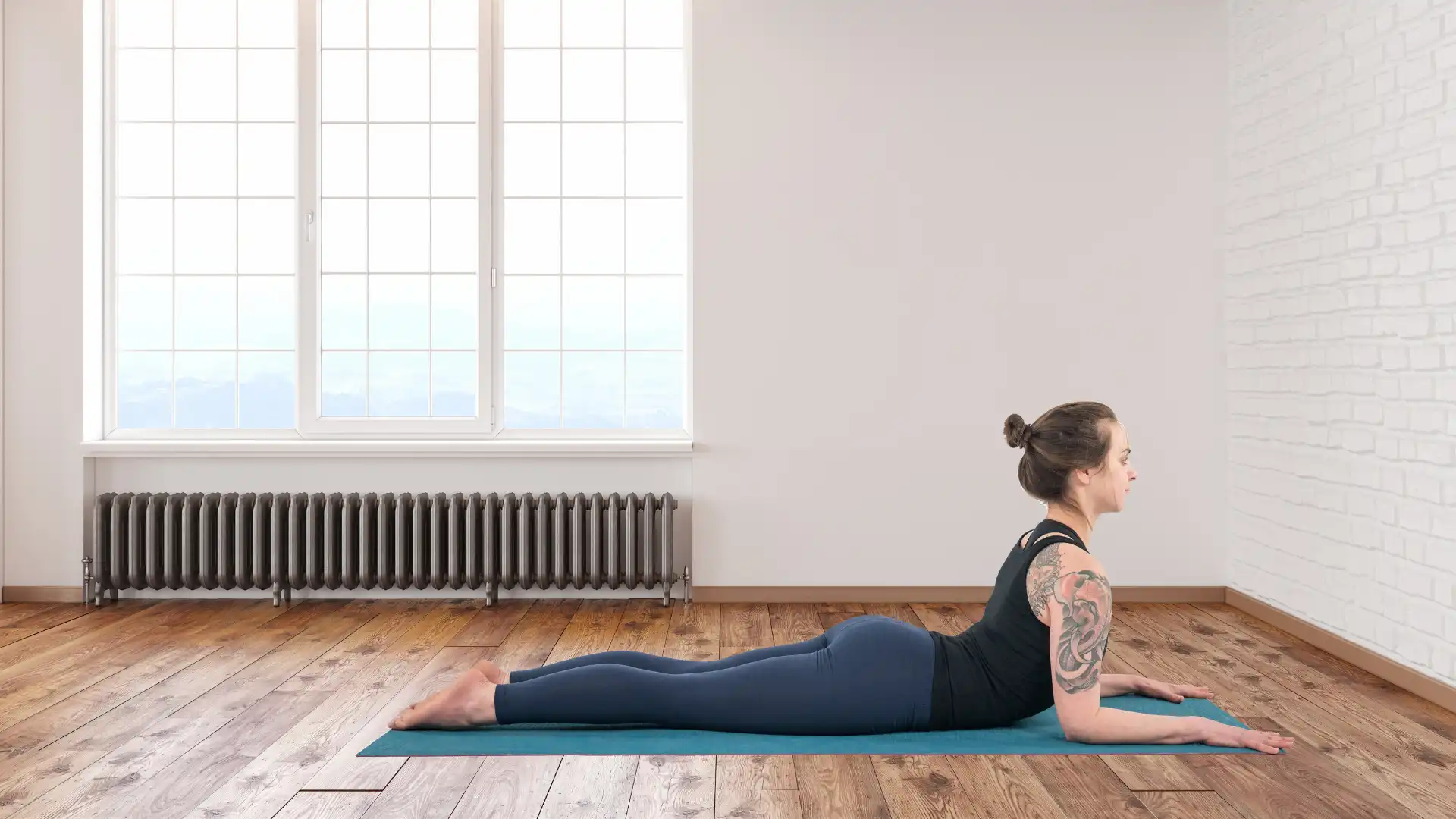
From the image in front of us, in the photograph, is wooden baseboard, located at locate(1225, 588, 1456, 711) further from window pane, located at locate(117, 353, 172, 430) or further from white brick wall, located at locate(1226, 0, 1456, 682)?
window pane, located at locate(117, 353, 172, 430)

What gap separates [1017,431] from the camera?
2.51 meters

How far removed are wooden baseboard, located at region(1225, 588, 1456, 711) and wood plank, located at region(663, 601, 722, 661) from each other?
222cm

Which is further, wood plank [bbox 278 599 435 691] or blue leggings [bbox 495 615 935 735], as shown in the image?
wood plank [bbox 278 599 435 691]

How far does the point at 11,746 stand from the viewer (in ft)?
8.52

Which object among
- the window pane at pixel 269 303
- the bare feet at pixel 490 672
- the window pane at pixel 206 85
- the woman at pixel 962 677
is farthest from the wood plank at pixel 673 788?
the window pane at pixel 206 85

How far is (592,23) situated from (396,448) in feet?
7.09

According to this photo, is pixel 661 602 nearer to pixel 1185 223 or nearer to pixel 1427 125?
pixel 1185 223

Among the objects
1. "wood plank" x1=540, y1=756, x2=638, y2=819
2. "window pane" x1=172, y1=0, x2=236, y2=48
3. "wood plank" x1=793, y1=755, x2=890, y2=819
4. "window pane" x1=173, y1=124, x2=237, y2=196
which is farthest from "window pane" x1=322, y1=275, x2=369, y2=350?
"wood plank" x1=793, y1=755, x2=890, y2=819

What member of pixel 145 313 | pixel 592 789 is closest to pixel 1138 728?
pixel 592 789

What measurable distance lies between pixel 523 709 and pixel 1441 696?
8.95 ft

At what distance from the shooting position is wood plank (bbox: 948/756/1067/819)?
218 cm

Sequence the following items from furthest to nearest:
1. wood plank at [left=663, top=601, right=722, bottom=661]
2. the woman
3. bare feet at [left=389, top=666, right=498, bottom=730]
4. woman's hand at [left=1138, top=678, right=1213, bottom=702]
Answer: wood plank at [left=663, top=601, right=722, bottom=661], woman's hand at [left=1138, top=678, right=1213, bottom=702], bare feet at [left=389, top=666, right=498, bottom=730], the woman

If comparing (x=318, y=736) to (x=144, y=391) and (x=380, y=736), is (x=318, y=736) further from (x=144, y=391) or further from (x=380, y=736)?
(x=144, y=391)

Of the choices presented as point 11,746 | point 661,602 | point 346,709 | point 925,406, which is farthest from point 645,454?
point 11,746
